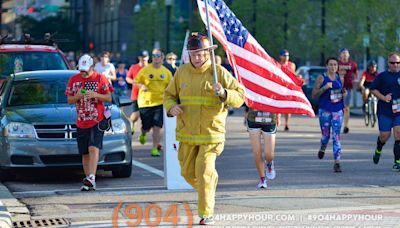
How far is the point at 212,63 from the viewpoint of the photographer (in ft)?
34.8

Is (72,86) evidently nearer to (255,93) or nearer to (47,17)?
(255,93)

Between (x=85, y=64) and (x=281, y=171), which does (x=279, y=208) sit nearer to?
(x=85, y=64)

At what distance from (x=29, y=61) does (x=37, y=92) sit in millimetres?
4384

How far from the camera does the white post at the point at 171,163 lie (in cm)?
1396

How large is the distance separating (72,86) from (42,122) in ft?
3.74

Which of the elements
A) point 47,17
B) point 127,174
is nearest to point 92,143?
point 127,174

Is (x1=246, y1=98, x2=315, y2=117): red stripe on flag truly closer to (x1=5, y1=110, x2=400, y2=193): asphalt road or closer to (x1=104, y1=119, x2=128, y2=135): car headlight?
(x1=5, y1=110, x2=400, y2=193): asphalt road

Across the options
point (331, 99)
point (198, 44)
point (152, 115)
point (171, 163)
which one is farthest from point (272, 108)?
point (152, 115)

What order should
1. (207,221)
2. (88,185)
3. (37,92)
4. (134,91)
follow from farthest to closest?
(134,91), (37,92), (88,185), (207,221)

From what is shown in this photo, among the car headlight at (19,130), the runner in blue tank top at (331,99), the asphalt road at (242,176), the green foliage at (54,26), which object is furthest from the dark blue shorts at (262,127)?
the green foliage at (54,26)

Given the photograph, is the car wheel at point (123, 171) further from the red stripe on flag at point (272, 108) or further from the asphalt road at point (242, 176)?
the red stripe on flag at point (272, 108)

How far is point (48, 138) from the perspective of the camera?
15.0 metres

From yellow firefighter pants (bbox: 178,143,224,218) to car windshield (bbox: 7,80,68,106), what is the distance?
543 centimetres

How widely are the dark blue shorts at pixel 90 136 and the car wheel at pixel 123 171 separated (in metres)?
1.41
